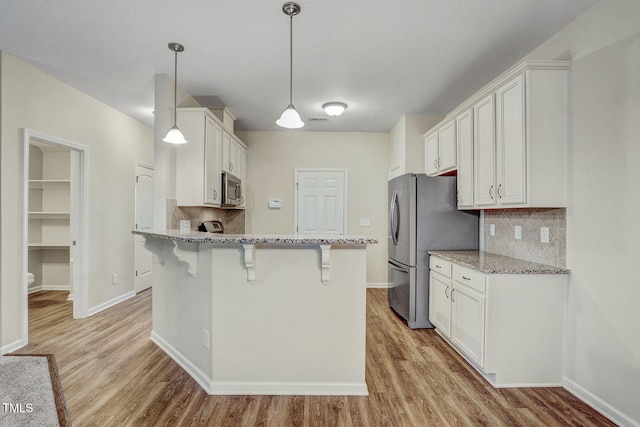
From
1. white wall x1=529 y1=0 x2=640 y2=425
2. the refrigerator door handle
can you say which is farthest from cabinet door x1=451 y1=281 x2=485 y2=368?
the refrigerator door handle

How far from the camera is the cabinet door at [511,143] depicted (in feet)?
7.49

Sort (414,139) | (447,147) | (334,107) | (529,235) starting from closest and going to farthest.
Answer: (529,235), (447,147), (334,107), (414,139)

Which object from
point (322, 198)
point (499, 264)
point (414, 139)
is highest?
point (414, 139)

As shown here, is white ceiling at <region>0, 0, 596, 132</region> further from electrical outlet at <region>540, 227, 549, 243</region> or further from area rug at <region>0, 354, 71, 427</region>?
area rug at <region>0, 354, 71, 427</region>

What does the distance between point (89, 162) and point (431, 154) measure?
4.08 meters

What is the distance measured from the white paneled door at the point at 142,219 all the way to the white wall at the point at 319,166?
1.52 metres

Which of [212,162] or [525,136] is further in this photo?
[212,162]

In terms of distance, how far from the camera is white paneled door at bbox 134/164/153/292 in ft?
15.1

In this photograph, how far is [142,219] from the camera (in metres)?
4.71

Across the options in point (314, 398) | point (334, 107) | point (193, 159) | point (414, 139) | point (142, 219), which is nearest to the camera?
point (314, 398)

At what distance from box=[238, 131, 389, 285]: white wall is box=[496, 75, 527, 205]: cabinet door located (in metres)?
2.83

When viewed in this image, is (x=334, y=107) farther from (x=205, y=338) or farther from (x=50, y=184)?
(x=50, y=184)

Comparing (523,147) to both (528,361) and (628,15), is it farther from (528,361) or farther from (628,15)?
(528,361)

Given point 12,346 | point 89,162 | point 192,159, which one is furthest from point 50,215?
point 192,159
